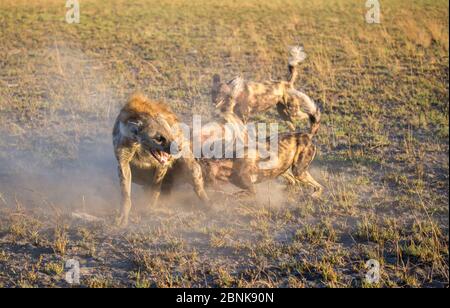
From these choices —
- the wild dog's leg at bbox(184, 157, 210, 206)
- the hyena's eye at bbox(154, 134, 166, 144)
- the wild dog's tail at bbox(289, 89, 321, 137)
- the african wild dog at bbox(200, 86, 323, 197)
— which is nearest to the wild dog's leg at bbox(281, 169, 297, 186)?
the african wild dog at bbox(200, 86, 323, 197)

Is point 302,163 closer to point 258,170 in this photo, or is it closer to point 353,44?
point 258,170

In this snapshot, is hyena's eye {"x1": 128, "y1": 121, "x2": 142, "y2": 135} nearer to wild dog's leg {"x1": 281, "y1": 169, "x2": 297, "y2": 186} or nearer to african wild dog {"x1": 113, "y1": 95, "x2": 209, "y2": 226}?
african wild dog {"x1": 113, "y1": 95, "x2": 209, "y2": 226}

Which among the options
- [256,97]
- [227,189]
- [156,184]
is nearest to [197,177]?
[156,184]

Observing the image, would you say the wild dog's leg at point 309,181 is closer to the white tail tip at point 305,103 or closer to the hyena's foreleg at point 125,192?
the white tail tip at point 305,103

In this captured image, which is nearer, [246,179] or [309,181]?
[246,179]

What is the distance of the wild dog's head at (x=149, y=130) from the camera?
6617 mm

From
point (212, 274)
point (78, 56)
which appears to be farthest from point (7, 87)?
point (212, 274)

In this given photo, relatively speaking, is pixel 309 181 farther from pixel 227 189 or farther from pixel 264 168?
pixel 227 189

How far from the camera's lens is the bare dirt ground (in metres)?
6.01

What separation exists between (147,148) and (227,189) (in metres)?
1.76

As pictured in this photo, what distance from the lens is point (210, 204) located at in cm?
730

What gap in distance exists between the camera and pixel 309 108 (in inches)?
387

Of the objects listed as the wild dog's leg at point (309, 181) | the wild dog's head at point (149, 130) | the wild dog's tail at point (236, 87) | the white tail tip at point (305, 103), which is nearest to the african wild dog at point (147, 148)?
the wild dog's head at point (149, 130)

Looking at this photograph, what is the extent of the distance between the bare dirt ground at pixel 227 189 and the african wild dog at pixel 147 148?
0.35 metres
